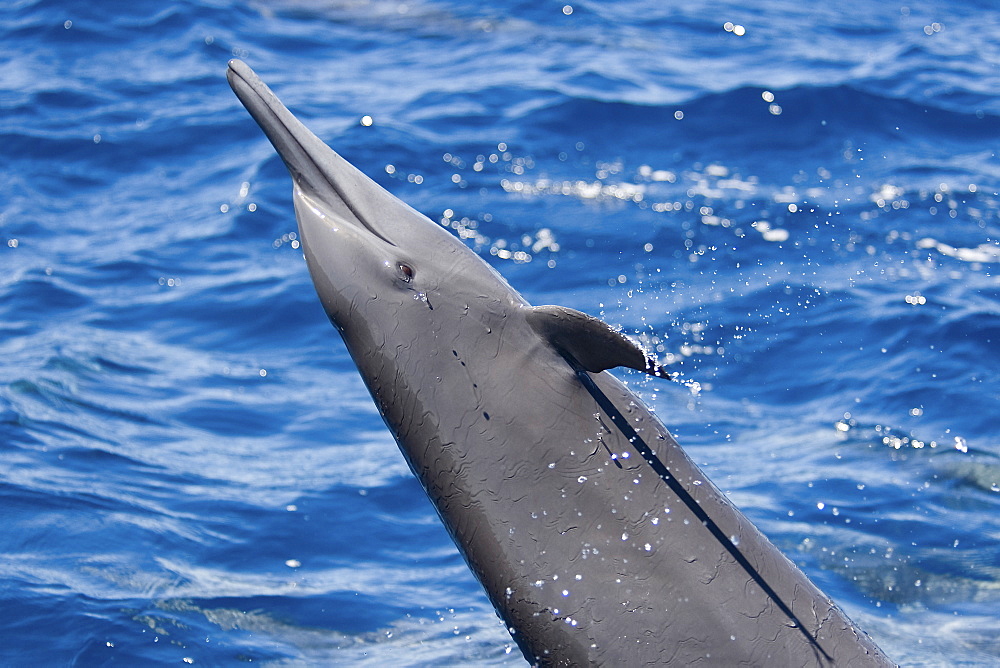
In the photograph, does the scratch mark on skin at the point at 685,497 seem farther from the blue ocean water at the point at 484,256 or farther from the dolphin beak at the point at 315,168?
the blue ocean water at the point at 484,256

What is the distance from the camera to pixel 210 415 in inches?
408

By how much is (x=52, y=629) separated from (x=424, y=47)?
15378 mm

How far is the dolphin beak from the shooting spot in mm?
5457

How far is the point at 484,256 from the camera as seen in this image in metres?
13.2

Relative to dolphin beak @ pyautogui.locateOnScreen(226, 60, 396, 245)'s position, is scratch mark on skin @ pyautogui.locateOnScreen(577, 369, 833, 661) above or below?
below

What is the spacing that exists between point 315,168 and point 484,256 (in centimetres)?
775

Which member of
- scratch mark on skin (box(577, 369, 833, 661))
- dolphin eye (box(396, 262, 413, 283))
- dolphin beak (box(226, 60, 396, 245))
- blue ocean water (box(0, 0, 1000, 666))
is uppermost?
dolphin beak (box(226, 60, 396, 245))

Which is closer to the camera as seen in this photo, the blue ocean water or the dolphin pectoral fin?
the dolphin pectoral fin

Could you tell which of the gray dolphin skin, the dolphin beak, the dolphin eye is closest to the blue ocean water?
the gray dolphin skin

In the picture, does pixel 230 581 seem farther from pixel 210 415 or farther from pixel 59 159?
pixel 59 159

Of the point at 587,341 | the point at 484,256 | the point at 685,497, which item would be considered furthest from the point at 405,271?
the point at 484,256

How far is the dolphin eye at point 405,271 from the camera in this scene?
517 cm

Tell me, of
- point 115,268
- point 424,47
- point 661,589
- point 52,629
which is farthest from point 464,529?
point 424,47

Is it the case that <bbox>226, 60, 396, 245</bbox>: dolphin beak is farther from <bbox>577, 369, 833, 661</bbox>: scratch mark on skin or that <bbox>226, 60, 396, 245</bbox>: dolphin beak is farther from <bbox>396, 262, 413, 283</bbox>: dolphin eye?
<bbox>577, 369, 833, 661</bbox>: scratch mark on skin
